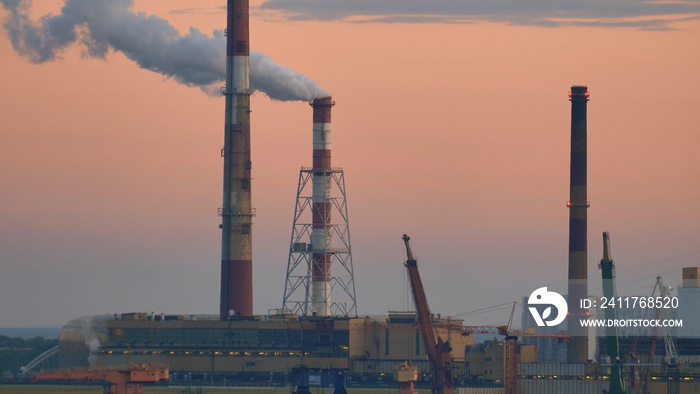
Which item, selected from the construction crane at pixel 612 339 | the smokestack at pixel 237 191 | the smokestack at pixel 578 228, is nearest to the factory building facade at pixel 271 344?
the smokestack at pixel 237 191

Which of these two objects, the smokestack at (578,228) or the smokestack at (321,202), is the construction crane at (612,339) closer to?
the smokestack at (578,228)

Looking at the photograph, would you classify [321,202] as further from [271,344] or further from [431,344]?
[431,344]

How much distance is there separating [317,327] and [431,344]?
14215 mm

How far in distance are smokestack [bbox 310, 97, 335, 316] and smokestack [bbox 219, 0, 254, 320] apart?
310 inches

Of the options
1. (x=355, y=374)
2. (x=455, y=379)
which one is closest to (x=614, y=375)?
(x=455, y=379)

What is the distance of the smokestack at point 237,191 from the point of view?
137 m

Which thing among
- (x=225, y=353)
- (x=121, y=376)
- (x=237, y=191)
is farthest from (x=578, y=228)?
(x=121, y=376)

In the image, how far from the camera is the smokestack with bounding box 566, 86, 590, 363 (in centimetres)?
14162

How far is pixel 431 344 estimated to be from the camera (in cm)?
12875

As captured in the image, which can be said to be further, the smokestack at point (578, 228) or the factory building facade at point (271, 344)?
the smokestack at point (578, 228)

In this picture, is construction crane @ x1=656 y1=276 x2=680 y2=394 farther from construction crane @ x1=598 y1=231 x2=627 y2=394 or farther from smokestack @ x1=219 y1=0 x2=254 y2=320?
smokestack @ x1=219 y1=0 x2=254 y2=320

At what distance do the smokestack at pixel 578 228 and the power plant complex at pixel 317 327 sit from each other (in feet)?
0.28

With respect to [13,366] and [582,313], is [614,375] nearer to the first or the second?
[582,313]

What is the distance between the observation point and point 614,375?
121 metres
